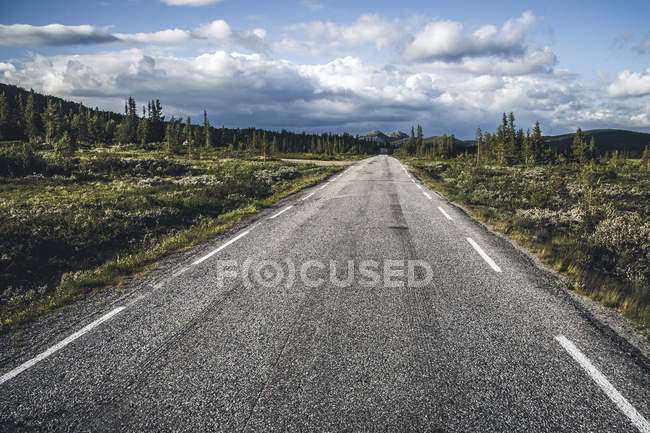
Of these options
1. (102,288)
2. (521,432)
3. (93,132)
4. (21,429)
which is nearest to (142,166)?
(102,288)

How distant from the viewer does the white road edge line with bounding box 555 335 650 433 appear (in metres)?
2.67

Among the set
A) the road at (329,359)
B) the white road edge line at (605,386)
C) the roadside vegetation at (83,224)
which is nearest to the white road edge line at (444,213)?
the road at (329,359)

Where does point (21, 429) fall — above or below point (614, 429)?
below

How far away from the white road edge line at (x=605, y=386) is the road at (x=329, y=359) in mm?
13

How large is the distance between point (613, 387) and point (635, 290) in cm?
338

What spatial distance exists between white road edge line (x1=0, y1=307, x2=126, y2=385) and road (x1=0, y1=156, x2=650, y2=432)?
0.02 meters

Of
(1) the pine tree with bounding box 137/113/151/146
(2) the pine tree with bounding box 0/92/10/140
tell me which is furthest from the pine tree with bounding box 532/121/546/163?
(2) the pine tree with bounding box 0/92/10/140

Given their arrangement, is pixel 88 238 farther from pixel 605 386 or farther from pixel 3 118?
pixel 3 118

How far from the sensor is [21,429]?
268cm

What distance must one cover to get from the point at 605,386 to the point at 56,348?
5708 millimetres

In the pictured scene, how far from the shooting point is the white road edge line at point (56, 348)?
11.1ft

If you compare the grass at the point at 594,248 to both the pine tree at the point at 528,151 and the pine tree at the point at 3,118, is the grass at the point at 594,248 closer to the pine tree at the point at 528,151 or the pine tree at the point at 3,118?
the pine tree at the point at 528,151

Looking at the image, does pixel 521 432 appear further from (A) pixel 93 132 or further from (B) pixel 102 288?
(A) pixel 93 132

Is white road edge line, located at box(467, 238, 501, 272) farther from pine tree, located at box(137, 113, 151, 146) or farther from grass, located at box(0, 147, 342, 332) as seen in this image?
pine tree, located at box(137, 113, 151, 146)
